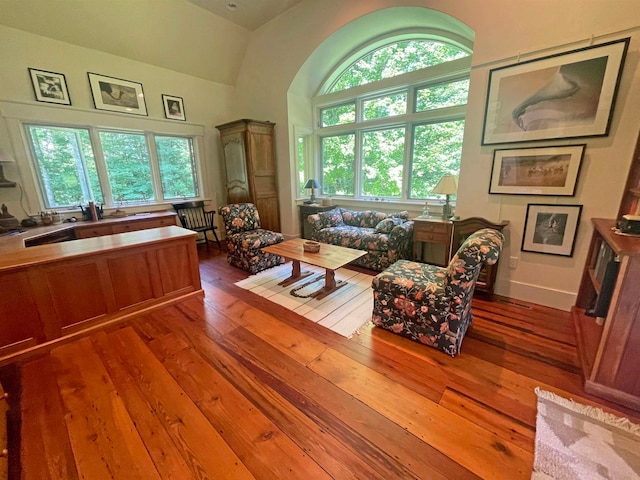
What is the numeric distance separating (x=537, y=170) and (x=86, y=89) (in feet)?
19.5

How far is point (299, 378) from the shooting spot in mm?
1798

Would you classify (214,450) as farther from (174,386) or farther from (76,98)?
(76,98)

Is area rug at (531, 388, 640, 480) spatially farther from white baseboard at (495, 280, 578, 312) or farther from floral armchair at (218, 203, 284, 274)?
floral armchair at (218, 203, 284, 274)

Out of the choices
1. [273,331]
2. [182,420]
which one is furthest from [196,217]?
[182,420]

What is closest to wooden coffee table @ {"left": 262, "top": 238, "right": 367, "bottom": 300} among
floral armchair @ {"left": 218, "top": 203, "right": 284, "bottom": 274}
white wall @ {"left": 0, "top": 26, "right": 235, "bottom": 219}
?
floral armchair @ {"left": 218, "top": 203, "right": 284, "bottom": 274}

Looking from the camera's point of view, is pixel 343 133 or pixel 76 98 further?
pixel 343 133

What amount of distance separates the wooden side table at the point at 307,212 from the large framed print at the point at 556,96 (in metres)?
2.74

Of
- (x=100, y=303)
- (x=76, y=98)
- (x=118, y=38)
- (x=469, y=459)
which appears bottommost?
(x=469, y=459)

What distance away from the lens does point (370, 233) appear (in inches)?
149

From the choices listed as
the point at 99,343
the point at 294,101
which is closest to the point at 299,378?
the point at 99,343

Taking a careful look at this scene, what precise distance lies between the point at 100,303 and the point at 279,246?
1.86m

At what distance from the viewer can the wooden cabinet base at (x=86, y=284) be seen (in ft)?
6.43

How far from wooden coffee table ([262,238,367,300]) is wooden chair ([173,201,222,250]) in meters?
2.26

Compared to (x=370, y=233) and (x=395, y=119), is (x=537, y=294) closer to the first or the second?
(x=370, y=233)
